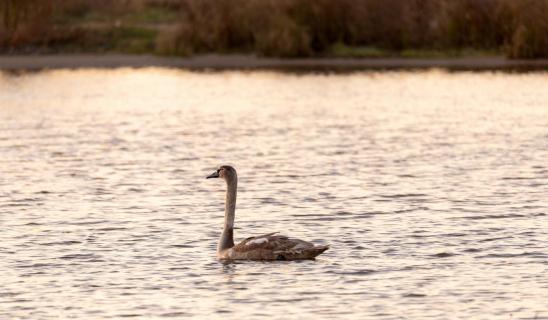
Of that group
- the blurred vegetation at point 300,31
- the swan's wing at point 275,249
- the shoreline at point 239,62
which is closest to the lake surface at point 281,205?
the swan's wing at point 275,249

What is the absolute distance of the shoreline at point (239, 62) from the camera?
6309 centimetres

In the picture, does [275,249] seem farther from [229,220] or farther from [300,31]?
[300,31]

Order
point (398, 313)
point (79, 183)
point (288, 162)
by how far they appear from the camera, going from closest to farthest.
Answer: point (398, 313)
point (79, 183)
point (288, 162)

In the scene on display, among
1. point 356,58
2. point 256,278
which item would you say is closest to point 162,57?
point 356,58

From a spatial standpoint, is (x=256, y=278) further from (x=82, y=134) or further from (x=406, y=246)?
(x=82, y=134)

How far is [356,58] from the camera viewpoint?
64.7 meters

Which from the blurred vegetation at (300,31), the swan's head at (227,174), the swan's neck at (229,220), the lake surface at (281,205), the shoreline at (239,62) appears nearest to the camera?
the lake surface at (281,205)

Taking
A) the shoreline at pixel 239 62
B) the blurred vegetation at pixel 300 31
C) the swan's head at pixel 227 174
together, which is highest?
the swan's head at pixel 227 174

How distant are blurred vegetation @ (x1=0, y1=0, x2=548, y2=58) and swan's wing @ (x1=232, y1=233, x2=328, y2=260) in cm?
4409

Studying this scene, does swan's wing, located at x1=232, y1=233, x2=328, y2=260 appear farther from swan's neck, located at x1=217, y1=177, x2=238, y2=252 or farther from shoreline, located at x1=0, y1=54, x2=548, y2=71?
shoreline, located at x1=0, y1=54, x2=548, y2=71

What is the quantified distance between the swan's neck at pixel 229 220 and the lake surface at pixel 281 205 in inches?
13.5

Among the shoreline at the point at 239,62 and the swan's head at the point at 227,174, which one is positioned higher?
the swan's head at the point at 227,174

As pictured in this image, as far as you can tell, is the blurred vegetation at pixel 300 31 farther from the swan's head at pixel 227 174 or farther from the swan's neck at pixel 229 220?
the swan's neck at pixel 229 220

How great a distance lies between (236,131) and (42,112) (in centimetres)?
811
